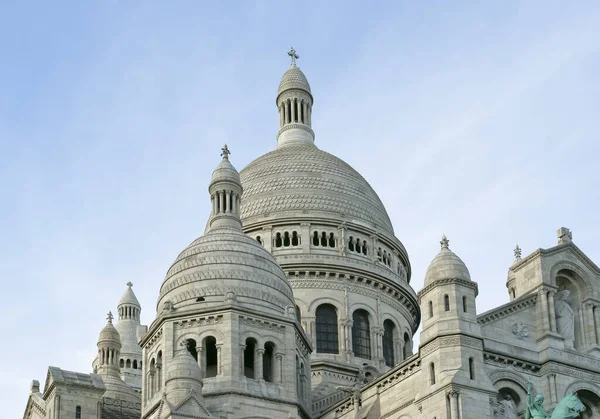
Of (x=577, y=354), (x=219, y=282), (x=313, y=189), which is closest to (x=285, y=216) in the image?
(x=313, y=189)

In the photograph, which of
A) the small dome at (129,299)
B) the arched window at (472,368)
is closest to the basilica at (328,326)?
the arched window at (472,368)

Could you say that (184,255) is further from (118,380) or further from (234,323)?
(118,380)

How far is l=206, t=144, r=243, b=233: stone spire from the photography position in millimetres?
67375

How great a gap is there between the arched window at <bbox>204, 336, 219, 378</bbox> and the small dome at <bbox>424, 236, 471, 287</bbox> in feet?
36.3

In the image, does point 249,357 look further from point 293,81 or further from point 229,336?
point 293,81

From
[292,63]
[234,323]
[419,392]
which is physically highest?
[292,63]

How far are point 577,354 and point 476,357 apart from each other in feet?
20.4

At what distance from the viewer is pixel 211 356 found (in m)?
61.2

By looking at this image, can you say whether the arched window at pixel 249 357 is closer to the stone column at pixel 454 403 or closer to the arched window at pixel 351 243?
the stone column at pixel 454 403

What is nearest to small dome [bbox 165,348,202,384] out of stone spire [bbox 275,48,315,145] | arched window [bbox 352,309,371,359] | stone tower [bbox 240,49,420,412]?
stone tower [bbox 240,49,420,412]

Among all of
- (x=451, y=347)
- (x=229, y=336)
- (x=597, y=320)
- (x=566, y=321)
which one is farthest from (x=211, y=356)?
(x=597, y=320)

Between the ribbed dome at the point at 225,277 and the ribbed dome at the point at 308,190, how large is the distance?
38.3ft

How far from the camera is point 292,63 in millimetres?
88438

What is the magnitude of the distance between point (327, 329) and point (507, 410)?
21.0m
